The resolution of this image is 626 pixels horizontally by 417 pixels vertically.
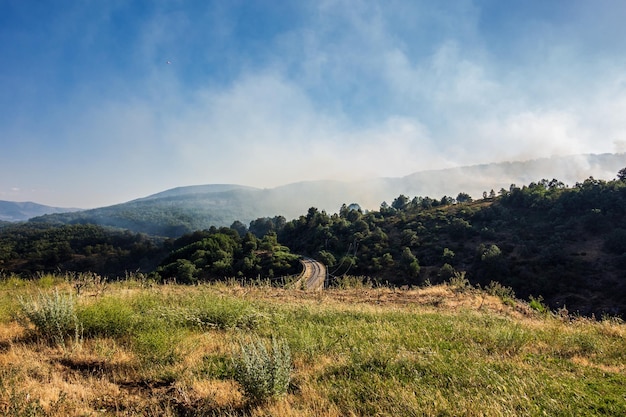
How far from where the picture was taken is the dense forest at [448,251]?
1789 inches

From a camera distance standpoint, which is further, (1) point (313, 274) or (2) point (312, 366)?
(1) point (313, 274)

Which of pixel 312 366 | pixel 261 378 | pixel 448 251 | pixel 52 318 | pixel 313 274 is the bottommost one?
pixel 313 274

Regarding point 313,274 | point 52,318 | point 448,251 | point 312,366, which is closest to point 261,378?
point 312,366

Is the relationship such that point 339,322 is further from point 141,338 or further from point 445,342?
point 141,338

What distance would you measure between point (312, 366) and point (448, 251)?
2175 inches

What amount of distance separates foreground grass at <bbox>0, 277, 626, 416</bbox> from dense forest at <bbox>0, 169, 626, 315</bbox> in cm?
2439

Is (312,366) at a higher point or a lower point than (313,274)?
higher

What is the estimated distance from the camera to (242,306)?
9750 mm

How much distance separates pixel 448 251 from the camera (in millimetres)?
55594

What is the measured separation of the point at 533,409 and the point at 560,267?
181 feet

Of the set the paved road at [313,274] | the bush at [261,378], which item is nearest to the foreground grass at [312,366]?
the bush at [261,378]

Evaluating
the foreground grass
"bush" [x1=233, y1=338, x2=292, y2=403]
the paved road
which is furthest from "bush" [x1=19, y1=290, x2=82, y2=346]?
the paved road

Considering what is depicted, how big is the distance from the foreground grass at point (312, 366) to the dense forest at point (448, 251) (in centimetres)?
2439

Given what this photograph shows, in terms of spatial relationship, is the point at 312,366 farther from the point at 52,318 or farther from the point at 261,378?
the point at 52,318
